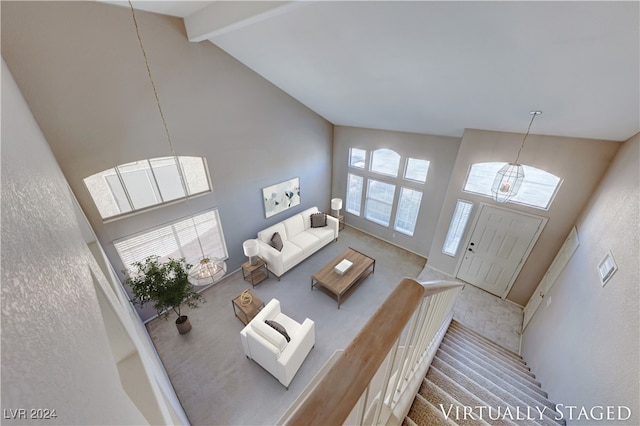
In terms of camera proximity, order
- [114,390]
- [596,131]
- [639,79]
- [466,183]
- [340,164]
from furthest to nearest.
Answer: [340,164]
[466,183]
[596,131]
[639,79]
[114,390]

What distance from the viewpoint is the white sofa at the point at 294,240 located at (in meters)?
5.07

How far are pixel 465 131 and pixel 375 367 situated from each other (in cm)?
488

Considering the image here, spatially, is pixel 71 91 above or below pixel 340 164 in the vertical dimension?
above

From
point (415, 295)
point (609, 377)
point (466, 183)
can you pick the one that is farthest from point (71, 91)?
point (466, 183)

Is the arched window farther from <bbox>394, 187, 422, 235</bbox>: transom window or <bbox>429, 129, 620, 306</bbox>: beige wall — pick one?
<bbox>429, 129, 620, 306</bbox>: beige wall

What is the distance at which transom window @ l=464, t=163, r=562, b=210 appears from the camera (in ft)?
12.6

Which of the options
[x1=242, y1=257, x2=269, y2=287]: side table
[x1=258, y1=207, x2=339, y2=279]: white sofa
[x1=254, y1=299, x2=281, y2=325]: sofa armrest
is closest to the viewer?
[x1=254, y1=299, x2=281, y2=325]: sofa armrest

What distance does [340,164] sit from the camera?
6.83m

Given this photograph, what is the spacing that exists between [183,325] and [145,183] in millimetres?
2414

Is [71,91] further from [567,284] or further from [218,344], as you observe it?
[567,284]

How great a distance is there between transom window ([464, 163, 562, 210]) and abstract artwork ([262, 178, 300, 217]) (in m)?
3.83

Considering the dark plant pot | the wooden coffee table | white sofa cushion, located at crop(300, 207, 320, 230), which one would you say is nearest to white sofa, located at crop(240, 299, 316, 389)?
the wooden coffee table

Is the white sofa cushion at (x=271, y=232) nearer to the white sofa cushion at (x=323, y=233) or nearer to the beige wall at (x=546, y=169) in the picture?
the white sofa cushion at (x=323, y=233)

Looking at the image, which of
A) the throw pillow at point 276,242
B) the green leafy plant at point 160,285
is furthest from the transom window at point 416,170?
the green leafy plant at point 160,285
